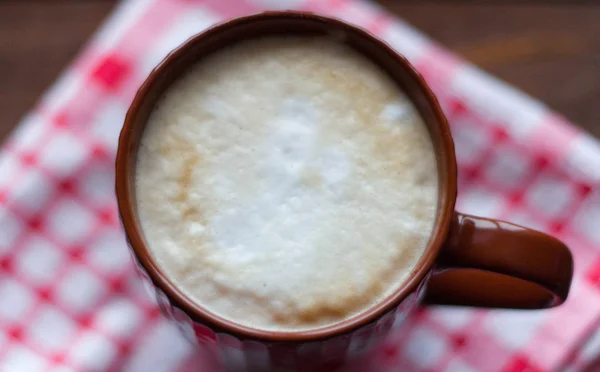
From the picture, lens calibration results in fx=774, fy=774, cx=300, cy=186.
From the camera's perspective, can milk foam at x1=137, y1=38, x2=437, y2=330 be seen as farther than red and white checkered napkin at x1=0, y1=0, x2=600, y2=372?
No

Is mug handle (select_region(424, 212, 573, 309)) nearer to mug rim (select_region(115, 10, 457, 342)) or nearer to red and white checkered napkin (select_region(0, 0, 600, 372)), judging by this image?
mug rim (select_region(115, 10, 457, 342))

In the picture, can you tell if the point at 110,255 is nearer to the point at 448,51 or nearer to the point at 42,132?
the point at 42,132

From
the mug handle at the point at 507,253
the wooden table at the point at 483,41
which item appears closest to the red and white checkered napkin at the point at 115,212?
the wooden table at the point at 483,41

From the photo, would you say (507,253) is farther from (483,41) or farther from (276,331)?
(483,41)

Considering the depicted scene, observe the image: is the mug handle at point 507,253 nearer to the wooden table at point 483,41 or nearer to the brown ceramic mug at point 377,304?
the brown ceramic mug at point 377,304

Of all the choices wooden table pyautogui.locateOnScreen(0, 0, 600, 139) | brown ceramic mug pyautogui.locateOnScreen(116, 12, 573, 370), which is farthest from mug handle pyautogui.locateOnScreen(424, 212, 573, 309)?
wooden table pyautogui.locateOnScreen(0, 0, 600, 139)

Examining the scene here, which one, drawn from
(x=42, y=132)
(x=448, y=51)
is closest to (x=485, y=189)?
(x=448, y=51)

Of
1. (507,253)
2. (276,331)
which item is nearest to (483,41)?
(507,253)
